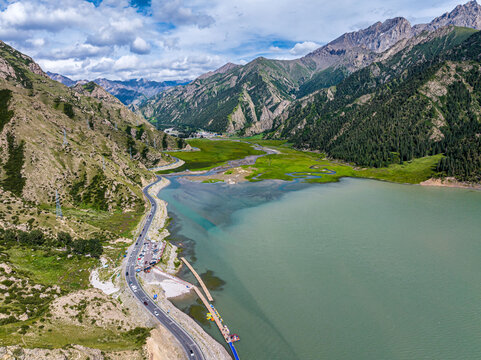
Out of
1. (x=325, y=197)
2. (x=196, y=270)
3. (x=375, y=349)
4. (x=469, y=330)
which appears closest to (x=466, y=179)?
(x=325, y=197)

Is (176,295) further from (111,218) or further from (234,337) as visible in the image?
(111,218)

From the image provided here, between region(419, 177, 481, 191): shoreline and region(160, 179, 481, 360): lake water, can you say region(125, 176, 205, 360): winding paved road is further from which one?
region(419, 177, 481, 191): shoreline

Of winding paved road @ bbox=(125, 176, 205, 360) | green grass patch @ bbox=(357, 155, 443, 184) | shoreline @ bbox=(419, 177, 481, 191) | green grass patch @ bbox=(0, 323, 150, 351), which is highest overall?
green grass patch @ bbox=(357, 155, 443, 184)

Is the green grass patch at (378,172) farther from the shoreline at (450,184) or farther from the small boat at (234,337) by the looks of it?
the small boat at (234,337)

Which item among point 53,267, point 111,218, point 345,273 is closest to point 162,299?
point 53,267

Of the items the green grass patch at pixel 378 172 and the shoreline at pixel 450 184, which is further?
the green grass patch at pixel 378 172

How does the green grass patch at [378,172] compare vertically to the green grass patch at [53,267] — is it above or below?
above

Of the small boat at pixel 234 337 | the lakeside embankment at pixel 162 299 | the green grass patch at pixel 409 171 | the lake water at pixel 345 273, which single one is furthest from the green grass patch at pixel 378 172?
the small boat at pixel 234 337

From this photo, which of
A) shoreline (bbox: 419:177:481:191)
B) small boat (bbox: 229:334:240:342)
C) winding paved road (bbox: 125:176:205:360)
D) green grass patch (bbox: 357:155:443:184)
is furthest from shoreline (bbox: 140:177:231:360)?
shoreline (bbox: 419:177:481:191)
